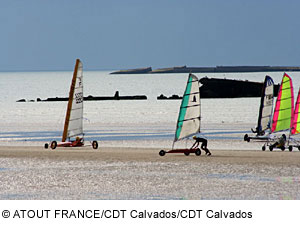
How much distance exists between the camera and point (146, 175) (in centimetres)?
2697

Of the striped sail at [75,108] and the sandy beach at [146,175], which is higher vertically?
the striped sail at [75,108]

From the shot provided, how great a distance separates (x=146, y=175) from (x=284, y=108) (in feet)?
77.1

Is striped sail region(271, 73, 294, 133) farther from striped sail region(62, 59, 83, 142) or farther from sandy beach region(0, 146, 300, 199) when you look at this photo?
striped sail region(62, 59, 83, 142)

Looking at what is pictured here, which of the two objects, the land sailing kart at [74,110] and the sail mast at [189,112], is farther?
the land sailing kart at [74,110]

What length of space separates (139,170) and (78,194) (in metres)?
5.98

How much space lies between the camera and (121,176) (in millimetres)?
26672

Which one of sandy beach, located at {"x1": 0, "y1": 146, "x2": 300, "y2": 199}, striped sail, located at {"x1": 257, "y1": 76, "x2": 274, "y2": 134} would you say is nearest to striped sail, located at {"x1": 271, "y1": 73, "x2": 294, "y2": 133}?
striped sail, located at {"x1": 257, "y1": 76, "x2": 274, "y2": 134}

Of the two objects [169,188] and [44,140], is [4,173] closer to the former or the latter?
[169,188]

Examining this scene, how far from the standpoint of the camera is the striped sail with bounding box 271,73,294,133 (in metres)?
47.8

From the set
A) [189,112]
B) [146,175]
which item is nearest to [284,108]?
[189,112]

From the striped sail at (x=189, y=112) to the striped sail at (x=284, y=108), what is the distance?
→ 48.3ft

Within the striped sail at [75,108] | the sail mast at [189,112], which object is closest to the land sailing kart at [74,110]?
the striped sail at [75,108]

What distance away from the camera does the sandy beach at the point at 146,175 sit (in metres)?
22.8

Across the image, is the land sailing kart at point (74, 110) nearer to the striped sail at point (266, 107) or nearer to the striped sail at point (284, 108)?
the striped sail at point (284, 108)
